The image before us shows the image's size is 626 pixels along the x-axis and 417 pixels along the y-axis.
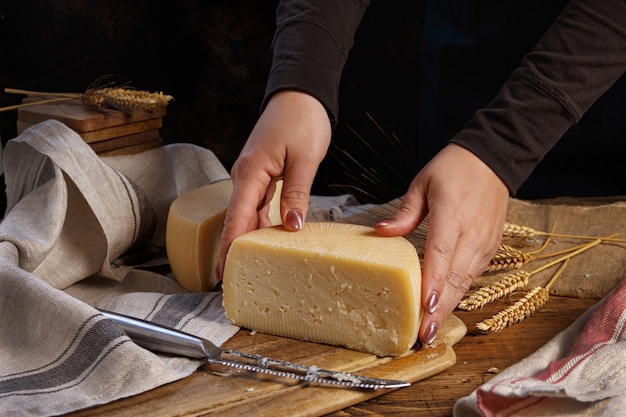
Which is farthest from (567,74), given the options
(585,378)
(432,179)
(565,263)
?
(585,378)

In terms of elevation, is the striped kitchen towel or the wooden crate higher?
the wooden crate

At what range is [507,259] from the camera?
2.14 metres

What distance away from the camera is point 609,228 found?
2.35 m

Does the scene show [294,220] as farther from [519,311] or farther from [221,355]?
[519,311]

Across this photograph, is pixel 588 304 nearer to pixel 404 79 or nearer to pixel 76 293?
pixel 76 293

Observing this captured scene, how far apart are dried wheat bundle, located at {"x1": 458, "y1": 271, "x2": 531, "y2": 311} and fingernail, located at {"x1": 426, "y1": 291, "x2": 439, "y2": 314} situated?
234 mm

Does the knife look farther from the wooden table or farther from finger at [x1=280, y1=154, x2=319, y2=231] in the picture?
finger at [x1=280, y1=154, x2=319, y2=231]

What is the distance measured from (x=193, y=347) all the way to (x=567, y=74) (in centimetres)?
105

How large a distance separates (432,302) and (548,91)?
561 mm

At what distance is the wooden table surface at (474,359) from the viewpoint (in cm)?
159

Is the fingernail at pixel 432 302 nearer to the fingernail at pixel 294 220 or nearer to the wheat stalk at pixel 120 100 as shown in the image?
the fingernail at pixel 294 220

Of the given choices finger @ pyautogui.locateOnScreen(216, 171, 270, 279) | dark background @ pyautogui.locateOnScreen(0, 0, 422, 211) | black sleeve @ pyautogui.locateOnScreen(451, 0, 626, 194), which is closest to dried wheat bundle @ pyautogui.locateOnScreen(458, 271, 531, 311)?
black sleeve @ pyautogui.locateOnScreen(451, 0, 626, 194)

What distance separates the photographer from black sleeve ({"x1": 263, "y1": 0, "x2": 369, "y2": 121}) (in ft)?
6.78

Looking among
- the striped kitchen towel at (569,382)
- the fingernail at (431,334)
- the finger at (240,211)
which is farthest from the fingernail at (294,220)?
the striped kitchen towel at (569,382)
